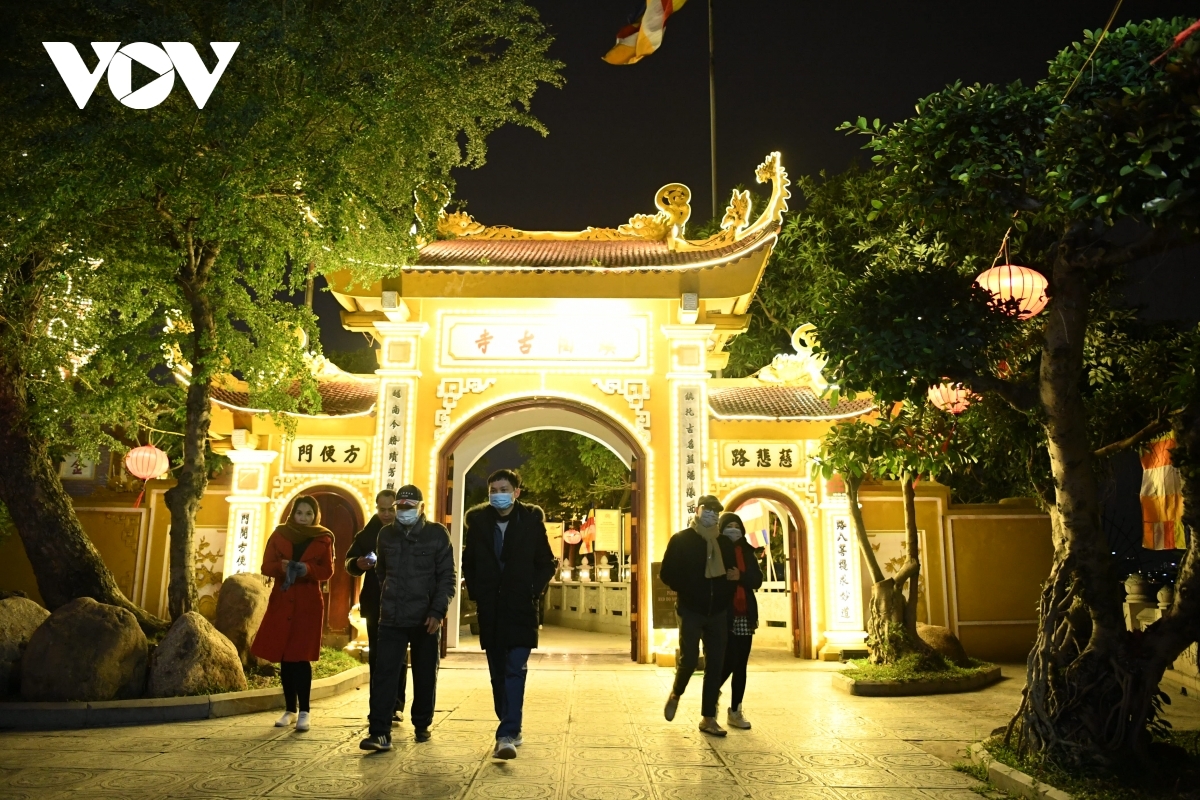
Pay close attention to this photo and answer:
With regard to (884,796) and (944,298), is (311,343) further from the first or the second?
(884,796)

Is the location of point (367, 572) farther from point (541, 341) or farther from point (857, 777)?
point (541, 341)

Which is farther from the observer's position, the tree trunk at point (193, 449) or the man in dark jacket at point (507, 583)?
the tree trunk at point (193, 449)

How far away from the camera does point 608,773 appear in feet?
13.2

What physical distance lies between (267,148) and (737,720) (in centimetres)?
479

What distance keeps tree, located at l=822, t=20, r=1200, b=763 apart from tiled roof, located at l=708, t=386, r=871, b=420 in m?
5.49

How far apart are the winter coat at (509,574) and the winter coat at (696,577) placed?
1092 mm

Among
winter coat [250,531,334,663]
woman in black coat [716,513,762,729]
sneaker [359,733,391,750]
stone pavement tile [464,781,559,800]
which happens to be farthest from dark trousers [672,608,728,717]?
winter coat [250,531,334,663]

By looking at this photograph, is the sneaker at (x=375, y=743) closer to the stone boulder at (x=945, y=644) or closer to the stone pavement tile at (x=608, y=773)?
the stone pavement tile at (x=608, y=773)

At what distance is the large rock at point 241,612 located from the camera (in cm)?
663

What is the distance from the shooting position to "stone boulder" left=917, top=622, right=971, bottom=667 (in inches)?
349

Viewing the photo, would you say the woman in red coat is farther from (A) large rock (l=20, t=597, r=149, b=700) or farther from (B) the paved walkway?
(A) large rock (l=20, t=597, r=149, b=700)

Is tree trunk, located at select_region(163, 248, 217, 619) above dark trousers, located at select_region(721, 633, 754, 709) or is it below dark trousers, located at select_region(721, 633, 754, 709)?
above

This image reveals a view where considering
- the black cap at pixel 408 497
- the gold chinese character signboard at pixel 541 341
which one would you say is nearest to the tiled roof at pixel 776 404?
the gold chinese character signboard at pixel 541 341

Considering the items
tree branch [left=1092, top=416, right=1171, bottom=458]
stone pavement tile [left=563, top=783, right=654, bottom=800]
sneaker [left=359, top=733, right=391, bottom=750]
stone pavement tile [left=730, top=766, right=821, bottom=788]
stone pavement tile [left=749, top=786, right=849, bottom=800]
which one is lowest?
stone pavement tile [left=730, top=766, right=821, bottom=788]
